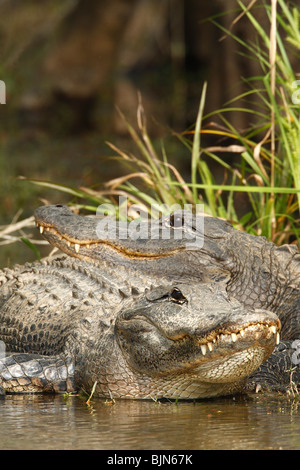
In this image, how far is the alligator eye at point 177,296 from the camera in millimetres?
4117

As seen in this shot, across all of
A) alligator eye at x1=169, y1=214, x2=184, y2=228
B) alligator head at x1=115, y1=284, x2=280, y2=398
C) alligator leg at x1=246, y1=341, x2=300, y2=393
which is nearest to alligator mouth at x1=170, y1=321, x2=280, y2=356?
alligator head at x1=115, y1=284, x2=280, y2=398

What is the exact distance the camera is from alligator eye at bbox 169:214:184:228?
5.73 metres

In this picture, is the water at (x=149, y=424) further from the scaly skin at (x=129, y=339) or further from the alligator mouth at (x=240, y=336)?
the alligator mouth at (x=240, y=336)

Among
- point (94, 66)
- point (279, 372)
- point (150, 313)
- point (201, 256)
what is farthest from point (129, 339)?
point (94, 66)

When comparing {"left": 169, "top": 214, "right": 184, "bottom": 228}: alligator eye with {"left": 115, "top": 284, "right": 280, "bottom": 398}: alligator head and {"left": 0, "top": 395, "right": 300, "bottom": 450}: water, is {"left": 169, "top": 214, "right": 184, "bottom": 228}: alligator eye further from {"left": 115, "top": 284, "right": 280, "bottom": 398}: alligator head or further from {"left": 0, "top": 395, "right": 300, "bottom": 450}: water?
{"left": 0, "top": 395, "right": 300, "bottom": 450}: water

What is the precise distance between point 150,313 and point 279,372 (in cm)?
106

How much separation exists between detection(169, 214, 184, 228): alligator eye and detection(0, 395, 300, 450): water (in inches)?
67.2

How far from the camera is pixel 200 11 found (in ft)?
68.2

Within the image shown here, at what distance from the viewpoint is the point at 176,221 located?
5.75 meters

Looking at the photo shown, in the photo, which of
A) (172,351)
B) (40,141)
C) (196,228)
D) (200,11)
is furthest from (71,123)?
(172,351)

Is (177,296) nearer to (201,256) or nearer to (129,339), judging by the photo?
(129,339)

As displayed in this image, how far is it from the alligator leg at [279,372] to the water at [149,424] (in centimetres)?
21
